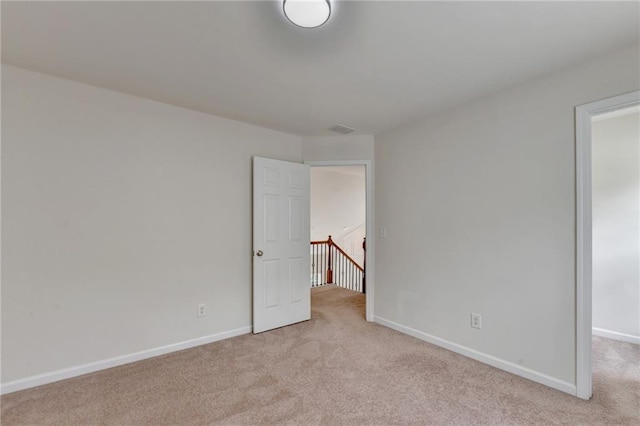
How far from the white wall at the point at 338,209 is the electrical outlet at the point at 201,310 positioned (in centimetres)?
430

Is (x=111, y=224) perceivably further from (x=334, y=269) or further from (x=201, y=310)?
(x=334, y=269)

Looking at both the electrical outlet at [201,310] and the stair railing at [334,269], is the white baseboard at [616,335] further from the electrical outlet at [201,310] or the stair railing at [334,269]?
the electrical outlet at [201,310]

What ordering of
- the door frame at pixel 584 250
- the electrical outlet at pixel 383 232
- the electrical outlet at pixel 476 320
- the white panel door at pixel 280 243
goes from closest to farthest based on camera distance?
the door frame at pixel 584 250
the electrical outlet at pixel 476 320
the white panel door at pixel 280 243
the electrical outlet at pixel 383 232

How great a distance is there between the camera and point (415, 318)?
3.21 m

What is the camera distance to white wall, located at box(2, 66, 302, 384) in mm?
2168

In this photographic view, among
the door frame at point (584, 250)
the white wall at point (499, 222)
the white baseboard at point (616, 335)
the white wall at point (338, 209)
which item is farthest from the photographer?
the white wall at point (338, 209)

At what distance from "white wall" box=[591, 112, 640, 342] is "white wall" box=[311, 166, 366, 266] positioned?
457cm

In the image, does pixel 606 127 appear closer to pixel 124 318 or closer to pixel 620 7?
pixel 620 7

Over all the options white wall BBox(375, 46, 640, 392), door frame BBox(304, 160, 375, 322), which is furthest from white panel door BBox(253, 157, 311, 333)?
white wall BBox(375, 46, 640, 392)

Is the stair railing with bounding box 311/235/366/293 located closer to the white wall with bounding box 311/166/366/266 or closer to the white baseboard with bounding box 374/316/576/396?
the white wall with bounding box 311/166/366/266

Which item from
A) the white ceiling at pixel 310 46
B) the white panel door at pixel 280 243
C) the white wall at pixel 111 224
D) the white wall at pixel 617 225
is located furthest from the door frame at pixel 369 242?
the white wall at pixel 617 225

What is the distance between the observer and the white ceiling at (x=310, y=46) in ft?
5.14

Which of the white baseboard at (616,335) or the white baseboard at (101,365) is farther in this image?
the white baseboard at (616,335)

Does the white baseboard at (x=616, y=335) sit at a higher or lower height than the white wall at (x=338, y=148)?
lower
